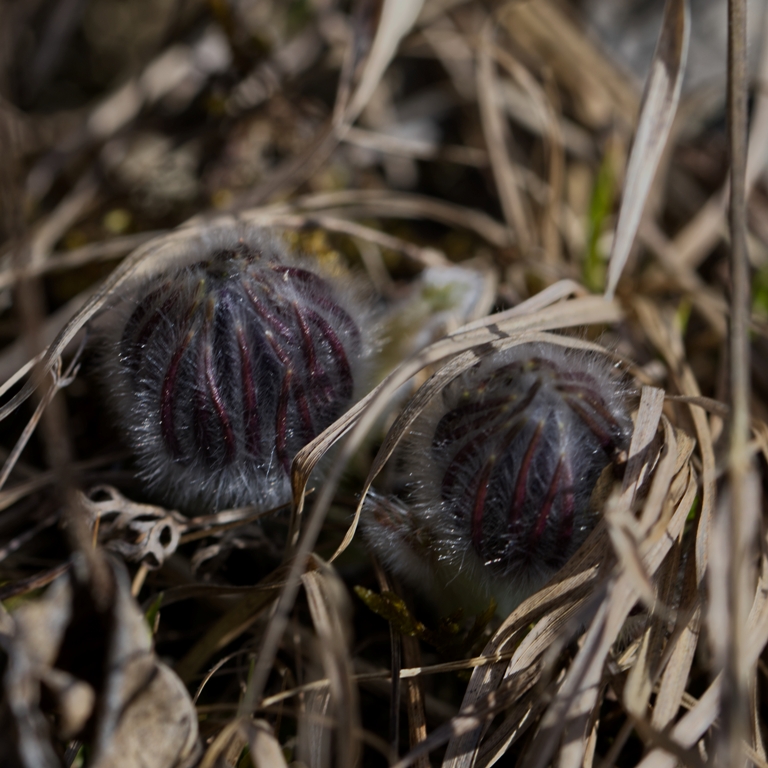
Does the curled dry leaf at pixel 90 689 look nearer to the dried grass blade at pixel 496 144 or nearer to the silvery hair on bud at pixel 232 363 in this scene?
the silvery hair on bud at pixel 232 363

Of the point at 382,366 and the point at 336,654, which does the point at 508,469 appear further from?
the point at 382,366

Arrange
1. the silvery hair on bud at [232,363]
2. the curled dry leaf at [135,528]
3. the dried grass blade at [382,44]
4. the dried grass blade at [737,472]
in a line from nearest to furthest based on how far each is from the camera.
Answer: the dried grass blade at [737,472]
the silvery hair on bud at [232,363]
the curled dry leaf at [135,528]
the dried grass blade at [382,44]

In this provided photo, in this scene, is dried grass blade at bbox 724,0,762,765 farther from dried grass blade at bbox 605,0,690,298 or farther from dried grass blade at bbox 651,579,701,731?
dried grass blade at bbox 605,0,690,298

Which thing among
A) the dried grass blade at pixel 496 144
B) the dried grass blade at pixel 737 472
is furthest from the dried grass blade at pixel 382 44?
the dried grass blade at pixel 737 472

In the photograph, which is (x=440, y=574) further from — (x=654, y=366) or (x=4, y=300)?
(x=4, y=300)

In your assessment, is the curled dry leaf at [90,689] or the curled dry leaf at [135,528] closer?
the curled dry leaf at [90,689]

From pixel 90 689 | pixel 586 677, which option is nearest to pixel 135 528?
pixel 90 689
